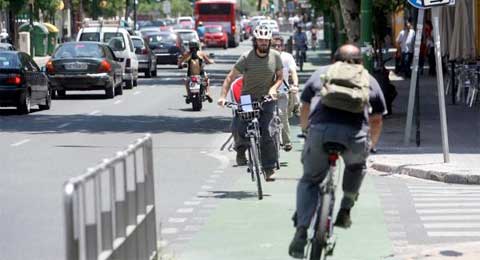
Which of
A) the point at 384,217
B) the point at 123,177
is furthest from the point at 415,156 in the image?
the point at 123,177

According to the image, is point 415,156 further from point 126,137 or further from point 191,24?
point 191,24

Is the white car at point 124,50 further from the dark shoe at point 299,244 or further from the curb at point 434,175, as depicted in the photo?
the dark shoe at point 299,244

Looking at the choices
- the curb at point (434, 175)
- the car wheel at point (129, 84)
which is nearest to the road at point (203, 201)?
the curb at point (434, 175)

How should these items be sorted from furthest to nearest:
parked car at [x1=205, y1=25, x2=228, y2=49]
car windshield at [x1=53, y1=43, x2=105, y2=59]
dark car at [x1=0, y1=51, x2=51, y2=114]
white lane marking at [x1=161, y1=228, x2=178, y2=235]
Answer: parked car at [x1=205, y1=25, x2=228, y2=49]
car windshield at [x1=53, y1=43, x2=105, y2=59]
dark car at [x1=0, y1=51, x2=51, y2=114]
white lane marking at [x1=161, y1=228, x2=178, y2=235]

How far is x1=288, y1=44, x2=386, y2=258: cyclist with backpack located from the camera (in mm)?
9078

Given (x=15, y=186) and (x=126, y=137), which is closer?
(x=15, y=186)

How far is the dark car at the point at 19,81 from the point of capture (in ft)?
92.9

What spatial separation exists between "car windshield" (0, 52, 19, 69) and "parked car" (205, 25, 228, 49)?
5595 cm

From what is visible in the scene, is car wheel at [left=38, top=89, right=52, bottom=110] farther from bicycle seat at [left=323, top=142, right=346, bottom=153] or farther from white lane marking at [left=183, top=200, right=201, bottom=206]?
bicycle seat at [left=323, top=142, right=346, bottom=153]

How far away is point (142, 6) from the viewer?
145500 millimetres

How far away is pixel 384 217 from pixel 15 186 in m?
4.94

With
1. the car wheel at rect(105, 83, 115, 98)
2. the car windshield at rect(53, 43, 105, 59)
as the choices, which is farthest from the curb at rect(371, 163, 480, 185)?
the car wheel at rect(105, 83, 115, 98)

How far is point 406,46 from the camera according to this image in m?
40.2

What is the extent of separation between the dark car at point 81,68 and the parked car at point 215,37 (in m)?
50.1
